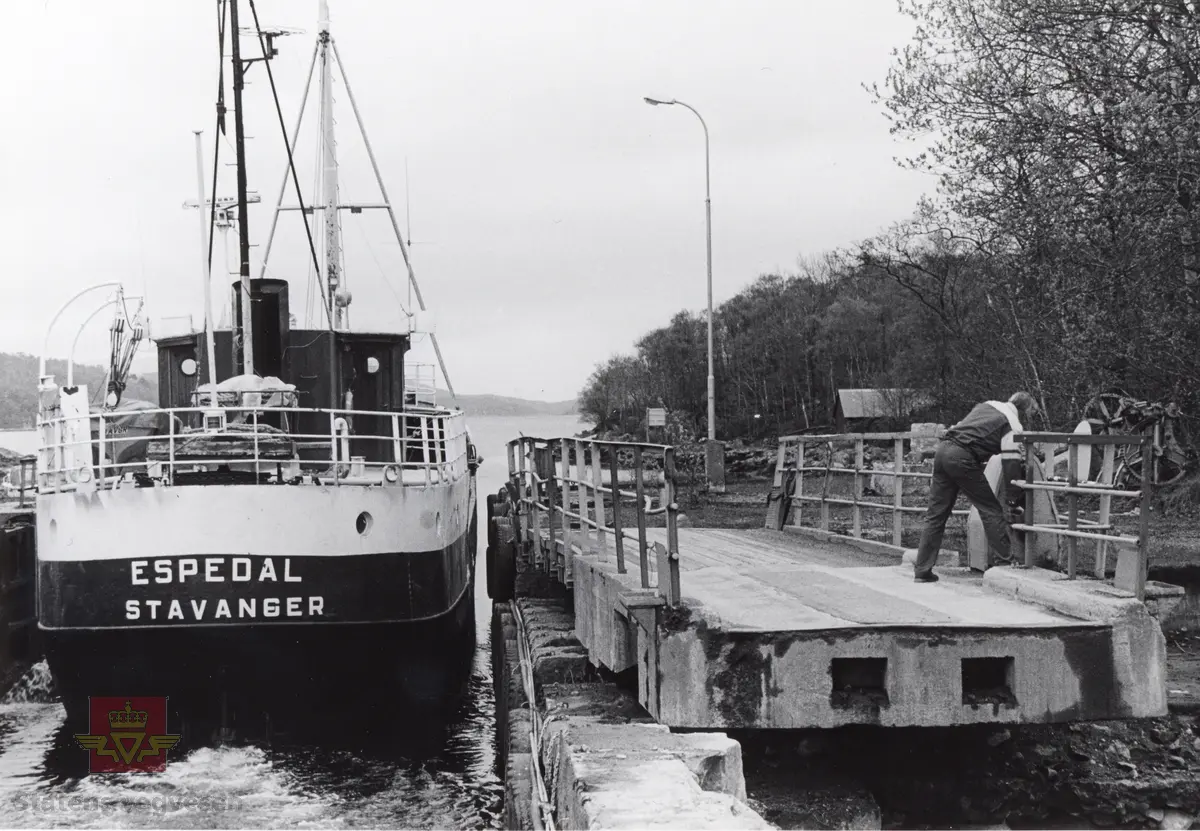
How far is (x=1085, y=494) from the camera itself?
25.1ft

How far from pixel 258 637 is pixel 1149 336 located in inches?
550

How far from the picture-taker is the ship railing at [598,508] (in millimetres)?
6652

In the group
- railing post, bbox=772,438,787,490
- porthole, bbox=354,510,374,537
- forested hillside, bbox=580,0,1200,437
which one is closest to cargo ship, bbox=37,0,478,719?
porthole, bbox=354,510,374,537

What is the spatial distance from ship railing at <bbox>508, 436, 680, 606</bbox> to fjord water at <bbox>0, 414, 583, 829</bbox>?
2.17 metres

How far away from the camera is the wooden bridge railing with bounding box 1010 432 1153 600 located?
267 inches

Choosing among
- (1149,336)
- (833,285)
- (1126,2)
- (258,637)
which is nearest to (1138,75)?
(1126,2)

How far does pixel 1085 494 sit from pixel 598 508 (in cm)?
332

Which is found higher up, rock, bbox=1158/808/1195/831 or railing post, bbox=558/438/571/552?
railing post, bbox=558/438/571/552

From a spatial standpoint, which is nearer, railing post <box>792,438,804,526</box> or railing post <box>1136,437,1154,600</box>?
railing post <box>1136,437,1154,600</box>

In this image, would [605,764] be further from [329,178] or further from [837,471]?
[329,178]

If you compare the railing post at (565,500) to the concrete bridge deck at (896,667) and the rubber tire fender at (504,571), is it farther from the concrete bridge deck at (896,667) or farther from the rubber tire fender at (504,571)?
the rubber tire fender at (504,571)

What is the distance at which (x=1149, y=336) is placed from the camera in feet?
61.4

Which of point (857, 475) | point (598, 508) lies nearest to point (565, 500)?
point (598, 508)

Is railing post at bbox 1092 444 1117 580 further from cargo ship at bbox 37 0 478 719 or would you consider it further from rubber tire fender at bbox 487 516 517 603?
rubber tire fender at bbox 487 516 517 603
